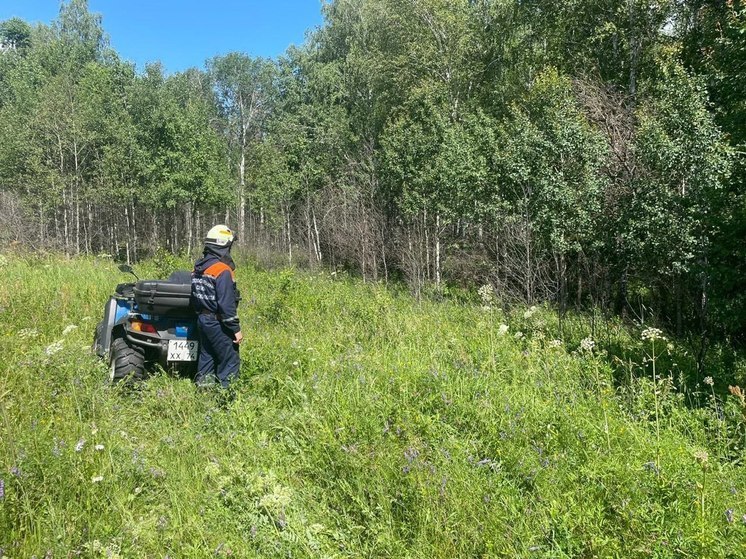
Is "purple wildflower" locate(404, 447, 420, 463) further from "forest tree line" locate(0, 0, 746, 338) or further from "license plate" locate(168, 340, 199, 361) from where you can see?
"forest tree line" locate(0, 0, 746, 338)

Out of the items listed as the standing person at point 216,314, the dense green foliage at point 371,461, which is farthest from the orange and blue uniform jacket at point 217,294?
the dense green foliage at point 371,461

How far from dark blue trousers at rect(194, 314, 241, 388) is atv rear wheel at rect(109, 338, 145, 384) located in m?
0.64

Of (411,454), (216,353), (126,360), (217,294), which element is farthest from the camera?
(126,360)

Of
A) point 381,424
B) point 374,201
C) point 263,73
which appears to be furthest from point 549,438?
point 263,73

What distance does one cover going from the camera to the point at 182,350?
4.85 metres

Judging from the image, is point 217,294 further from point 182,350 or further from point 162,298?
point 182,350

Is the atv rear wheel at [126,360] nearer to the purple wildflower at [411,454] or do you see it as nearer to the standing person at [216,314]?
the standing person at [216,314]

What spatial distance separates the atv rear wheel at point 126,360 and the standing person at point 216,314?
66 cm

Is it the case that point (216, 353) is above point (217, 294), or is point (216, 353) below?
below

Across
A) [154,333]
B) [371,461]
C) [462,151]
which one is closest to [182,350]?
[154,333]

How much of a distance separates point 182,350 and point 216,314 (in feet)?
2.12

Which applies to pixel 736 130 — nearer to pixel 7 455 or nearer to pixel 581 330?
pixel 581 330

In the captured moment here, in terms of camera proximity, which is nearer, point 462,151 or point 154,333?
point 154,333

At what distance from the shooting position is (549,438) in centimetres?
304
